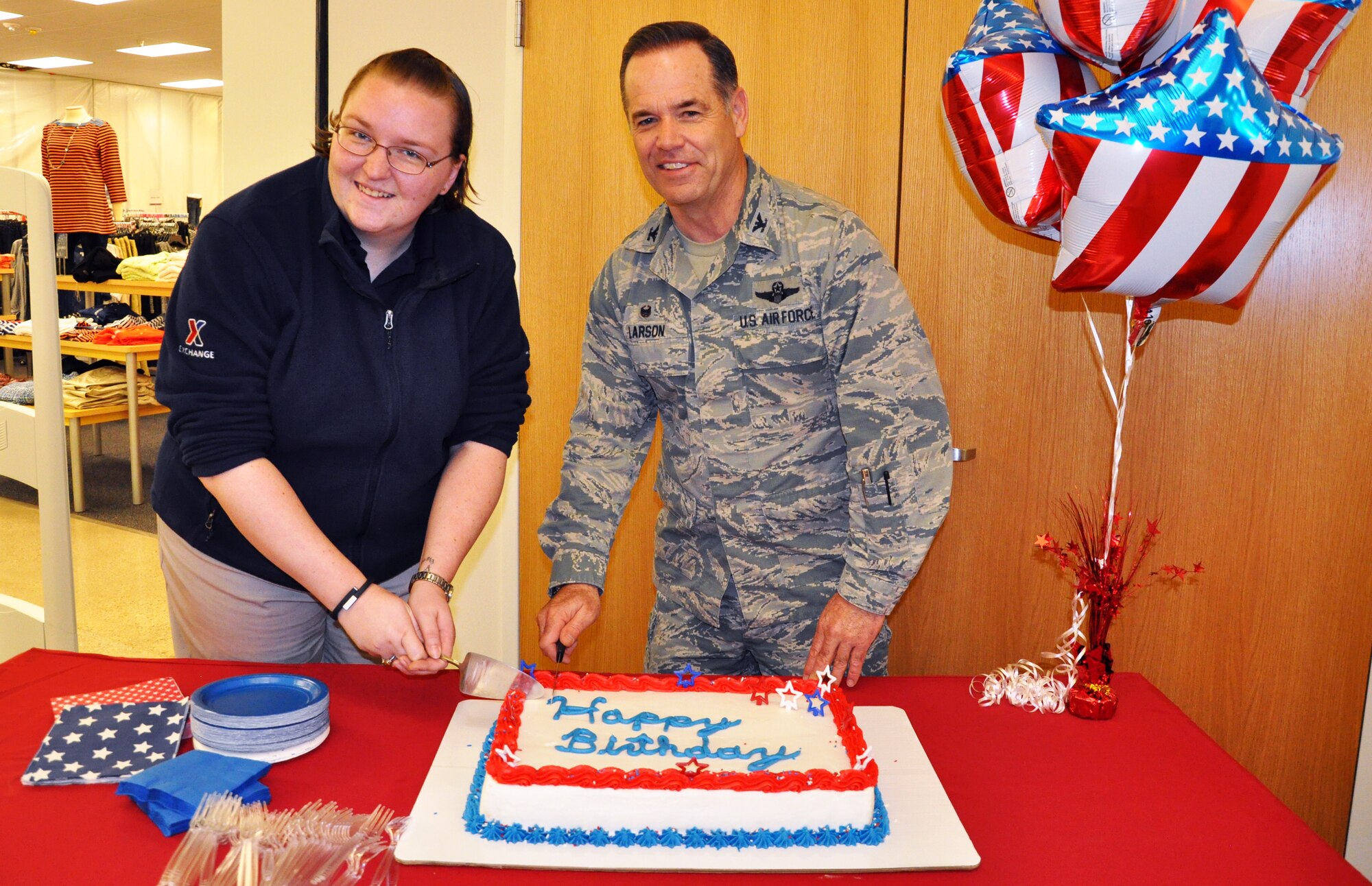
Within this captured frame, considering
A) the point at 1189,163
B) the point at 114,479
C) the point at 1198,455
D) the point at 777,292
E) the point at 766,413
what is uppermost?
the point at 1189,163

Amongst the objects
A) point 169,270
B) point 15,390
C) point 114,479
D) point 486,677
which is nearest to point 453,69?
point 15,390

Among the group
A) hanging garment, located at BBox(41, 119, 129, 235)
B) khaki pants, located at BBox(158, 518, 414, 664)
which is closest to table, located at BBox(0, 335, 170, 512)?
hanging garment, located at BBox(41, 119, 129, 235)

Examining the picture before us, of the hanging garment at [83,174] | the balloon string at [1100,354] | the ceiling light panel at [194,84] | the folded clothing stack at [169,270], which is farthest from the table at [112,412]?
the ceiling light panel at [194,84]

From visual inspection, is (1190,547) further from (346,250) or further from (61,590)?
(61,590)

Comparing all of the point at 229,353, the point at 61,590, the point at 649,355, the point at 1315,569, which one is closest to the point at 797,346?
the point at 649,355

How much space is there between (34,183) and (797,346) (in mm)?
1434

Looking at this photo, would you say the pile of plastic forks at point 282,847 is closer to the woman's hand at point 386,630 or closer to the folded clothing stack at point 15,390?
the woman's hand at point 386,630

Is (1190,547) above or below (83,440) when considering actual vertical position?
above

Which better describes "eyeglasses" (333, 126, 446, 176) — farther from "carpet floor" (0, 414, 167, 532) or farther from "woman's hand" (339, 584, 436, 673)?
"carpet floor" (0, 414, 167, 532)

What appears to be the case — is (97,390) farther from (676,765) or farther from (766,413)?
(676,765)

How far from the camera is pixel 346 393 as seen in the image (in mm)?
1521

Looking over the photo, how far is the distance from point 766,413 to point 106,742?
109 cm

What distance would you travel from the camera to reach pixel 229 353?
143 centimetres

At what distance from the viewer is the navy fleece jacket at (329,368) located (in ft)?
4.69
